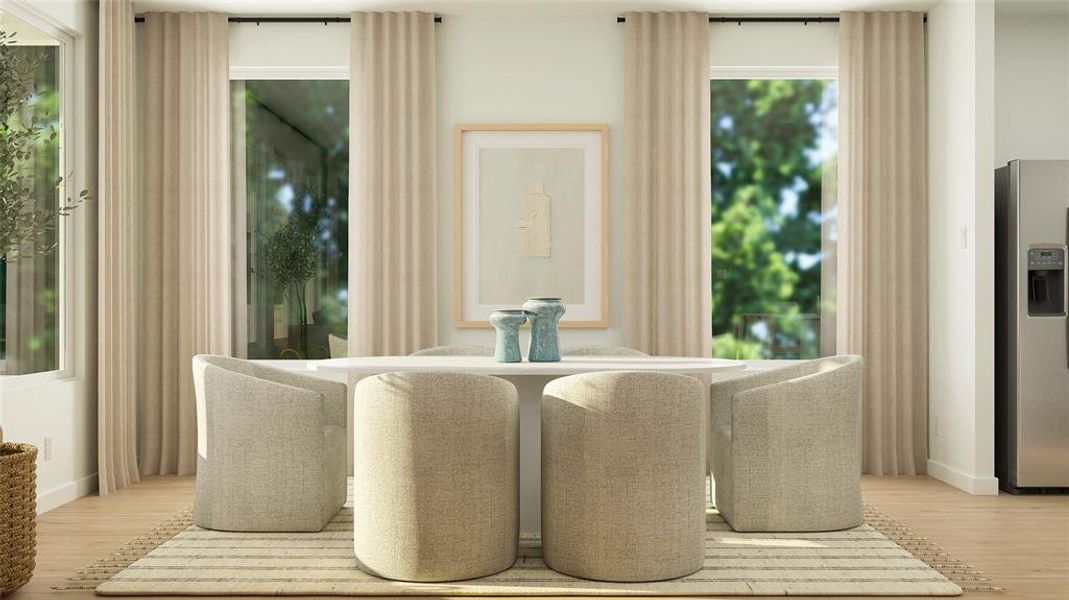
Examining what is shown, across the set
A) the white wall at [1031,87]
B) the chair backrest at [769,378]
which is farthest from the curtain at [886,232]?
the chair backrest at [769,378]

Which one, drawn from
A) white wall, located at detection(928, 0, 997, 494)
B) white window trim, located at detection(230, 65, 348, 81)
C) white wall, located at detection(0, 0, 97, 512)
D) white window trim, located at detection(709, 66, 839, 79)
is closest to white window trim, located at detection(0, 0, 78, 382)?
white wall, located at detection(0, 0, 97, 512)

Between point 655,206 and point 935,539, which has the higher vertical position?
point 655,206

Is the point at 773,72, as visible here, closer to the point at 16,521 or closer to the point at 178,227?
→ the point at 178,227

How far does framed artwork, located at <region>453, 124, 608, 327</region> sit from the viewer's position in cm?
507

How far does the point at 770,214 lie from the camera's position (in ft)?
17.3

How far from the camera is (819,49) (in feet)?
16.9

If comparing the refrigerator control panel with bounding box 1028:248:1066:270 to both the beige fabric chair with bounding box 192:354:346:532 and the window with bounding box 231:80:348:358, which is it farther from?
the window with bounding box 231:80:348:358

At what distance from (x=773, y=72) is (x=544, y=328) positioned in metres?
2.65

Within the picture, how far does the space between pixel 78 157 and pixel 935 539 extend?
443 cm

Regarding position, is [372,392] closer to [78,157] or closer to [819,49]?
[78,157]

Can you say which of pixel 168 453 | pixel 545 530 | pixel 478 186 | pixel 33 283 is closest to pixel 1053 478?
pixel 545 530

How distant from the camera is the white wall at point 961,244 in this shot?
4.54m

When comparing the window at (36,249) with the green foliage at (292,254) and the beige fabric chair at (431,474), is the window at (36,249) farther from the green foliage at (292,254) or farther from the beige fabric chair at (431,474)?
the beige fabric chair at (431,474)

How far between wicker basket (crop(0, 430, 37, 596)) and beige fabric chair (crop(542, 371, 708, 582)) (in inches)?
69.6
